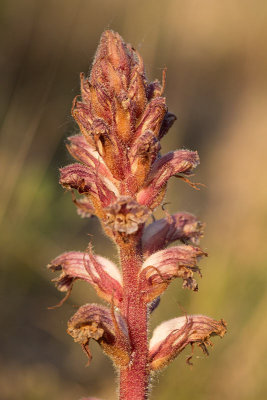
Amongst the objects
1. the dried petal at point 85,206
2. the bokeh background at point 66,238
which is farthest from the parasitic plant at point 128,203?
the bokeh background at point 66,238

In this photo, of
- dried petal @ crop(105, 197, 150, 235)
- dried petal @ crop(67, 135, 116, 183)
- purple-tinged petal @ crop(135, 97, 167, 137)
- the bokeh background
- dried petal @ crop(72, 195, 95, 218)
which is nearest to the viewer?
dried petal @ crop(105, 197, 150, 235)

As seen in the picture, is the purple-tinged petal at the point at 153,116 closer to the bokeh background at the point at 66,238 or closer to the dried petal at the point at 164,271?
the dried petal at the point at 164,271

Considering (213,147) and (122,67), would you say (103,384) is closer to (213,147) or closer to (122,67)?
(122,67)

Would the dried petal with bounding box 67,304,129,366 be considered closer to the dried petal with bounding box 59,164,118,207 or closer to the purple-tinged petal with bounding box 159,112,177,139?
the dried petal with bounding box 59,164,118,207

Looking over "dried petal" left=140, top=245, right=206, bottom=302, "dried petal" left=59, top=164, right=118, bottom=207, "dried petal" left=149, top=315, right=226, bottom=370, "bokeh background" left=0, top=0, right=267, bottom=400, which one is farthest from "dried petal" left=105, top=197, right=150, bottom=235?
"bokeh background" left=0, top=0, right=267, bottom=400

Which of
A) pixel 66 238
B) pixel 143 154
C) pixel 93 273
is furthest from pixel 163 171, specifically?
pixel 66 238

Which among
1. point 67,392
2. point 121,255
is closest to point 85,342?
point 121,255

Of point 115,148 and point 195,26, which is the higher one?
point 195,26

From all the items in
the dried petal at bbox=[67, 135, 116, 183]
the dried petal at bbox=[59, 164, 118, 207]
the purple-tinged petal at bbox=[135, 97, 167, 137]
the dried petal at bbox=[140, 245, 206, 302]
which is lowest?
the dried petal at bbox=[140, 245, 206, 302]
